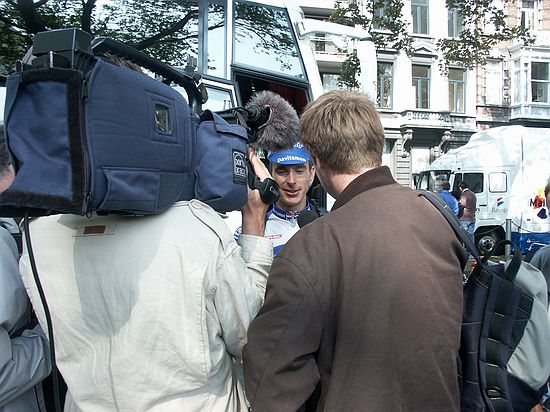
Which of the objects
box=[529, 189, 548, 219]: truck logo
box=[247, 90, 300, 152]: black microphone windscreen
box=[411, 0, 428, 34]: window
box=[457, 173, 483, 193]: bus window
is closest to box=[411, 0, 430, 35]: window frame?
box=[411, 0, 428, 34]: window

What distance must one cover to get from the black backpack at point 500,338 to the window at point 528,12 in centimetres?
2873

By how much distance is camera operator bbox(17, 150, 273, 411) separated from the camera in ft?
4.29

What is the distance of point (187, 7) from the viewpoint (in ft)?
12.8

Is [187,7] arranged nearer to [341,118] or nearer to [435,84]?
[341,118]

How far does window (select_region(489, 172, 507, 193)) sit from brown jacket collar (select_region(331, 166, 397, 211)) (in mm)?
14469

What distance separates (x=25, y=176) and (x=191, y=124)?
1.54 ft

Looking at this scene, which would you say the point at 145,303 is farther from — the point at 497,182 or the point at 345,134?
the point at 497,182

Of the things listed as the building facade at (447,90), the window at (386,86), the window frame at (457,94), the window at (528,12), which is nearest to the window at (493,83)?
the building facade at (447,90)

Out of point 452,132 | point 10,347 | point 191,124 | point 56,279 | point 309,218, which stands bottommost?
point 10,347

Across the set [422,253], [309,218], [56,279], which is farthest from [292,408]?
[309,218]

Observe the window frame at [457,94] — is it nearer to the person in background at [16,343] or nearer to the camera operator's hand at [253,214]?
the camera operator's hand at [253,214]

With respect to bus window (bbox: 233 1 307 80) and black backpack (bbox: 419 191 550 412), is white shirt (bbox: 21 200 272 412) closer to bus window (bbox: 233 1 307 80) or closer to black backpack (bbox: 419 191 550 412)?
black backpack (bbox: 419 191 550 412)

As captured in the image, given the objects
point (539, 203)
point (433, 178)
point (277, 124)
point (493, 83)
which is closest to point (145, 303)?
point (277, 124)

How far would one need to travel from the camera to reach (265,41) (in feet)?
14.4
